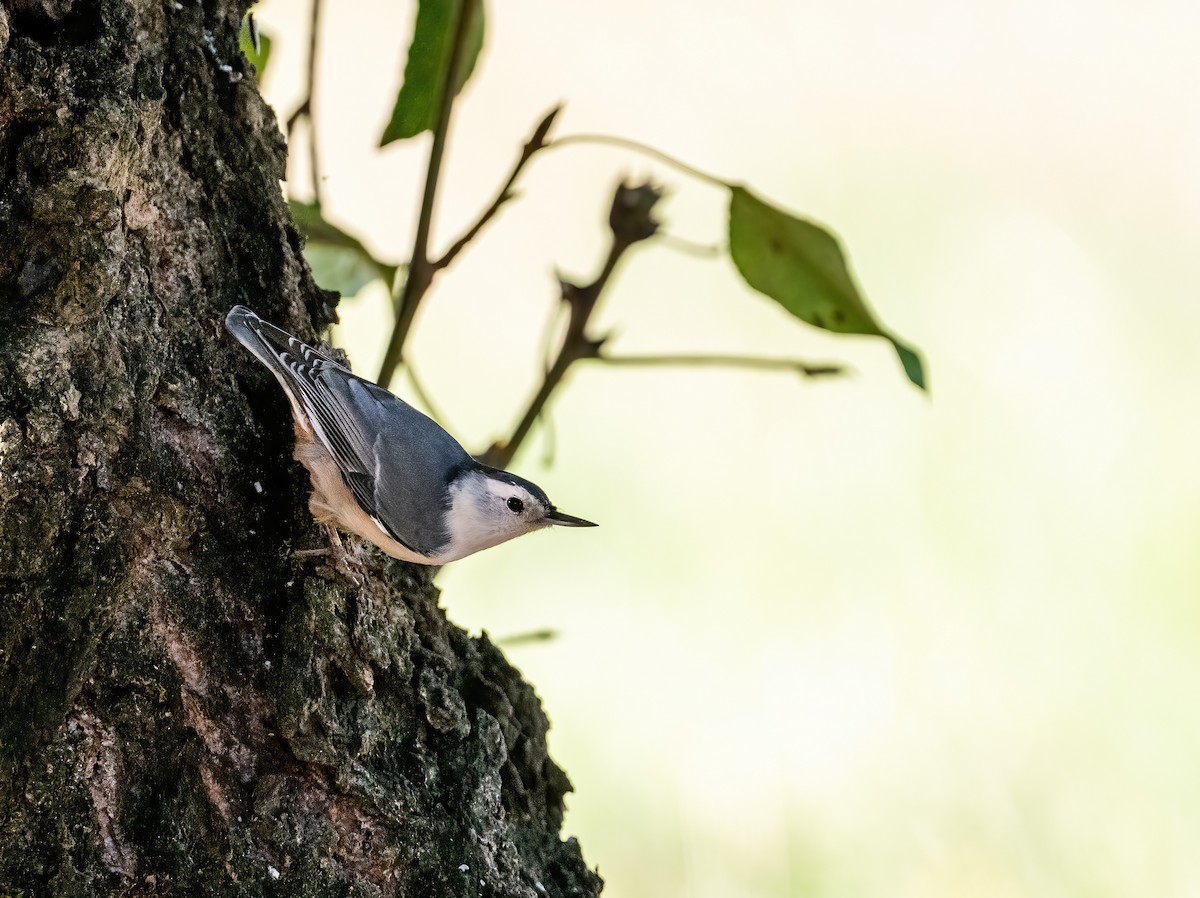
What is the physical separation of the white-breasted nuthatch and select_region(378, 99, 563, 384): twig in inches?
2.4

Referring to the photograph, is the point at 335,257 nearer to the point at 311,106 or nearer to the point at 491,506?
the point at 311,106

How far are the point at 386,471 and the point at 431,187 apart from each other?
1.16 ft

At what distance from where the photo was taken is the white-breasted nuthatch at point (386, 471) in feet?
4.25

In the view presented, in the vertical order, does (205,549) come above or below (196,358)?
below

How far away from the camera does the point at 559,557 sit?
3170 mm

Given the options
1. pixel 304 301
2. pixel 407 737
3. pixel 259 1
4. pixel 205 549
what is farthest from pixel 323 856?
pixel 259 1

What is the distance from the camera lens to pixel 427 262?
4.92ft

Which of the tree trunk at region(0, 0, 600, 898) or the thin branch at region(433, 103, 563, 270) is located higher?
the thin branch at region(433, 103, 563, 270)

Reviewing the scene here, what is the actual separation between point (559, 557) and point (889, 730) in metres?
0.92

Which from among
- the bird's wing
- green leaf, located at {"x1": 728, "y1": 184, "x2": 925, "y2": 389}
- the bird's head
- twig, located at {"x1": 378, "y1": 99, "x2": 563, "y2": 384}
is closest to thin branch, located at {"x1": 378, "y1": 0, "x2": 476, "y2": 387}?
twig, located at {"x1": 378, "y1": 99, "x2": 563, "y2": 384}

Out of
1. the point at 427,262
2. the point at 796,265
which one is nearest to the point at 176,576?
the point at 427,262

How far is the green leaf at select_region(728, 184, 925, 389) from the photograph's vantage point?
58.0 inches

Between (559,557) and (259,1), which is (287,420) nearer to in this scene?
(259,1)

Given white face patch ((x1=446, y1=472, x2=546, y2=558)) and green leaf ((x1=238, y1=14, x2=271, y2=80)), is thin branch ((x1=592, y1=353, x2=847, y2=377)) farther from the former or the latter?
green leaf ((x1=238, y1=14, x2=271, y2=80))
